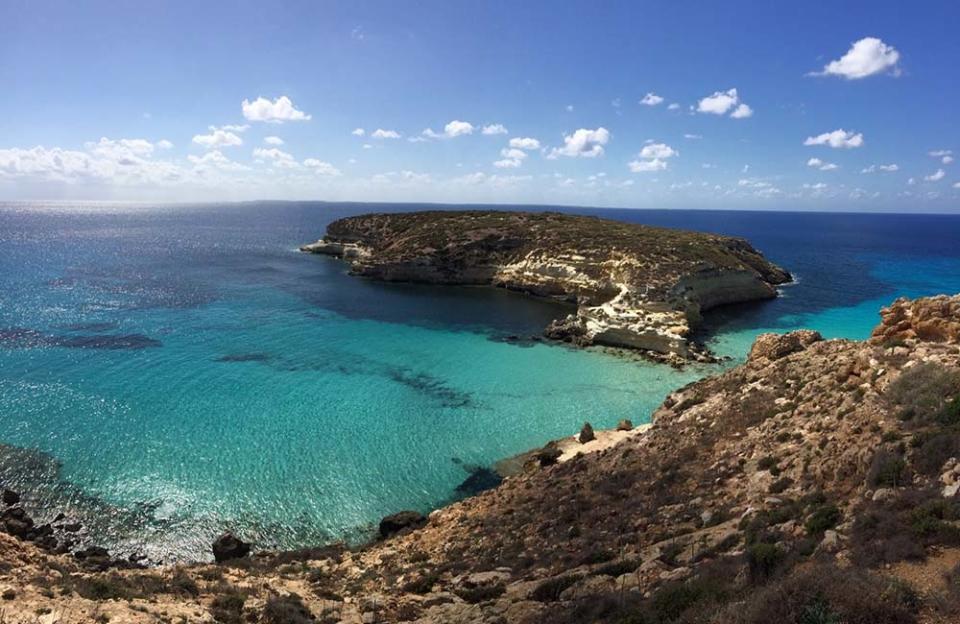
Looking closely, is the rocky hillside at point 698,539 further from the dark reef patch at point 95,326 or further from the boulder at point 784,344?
the dark reef patch at point 95,326

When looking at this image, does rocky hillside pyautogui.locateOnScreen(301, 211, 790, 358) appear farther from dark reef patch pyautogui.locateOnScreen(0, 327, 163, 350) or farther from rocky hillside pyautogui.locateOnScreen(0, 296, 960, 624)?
dark reef patch pyautogui.locateOnScreen(0, 327, 163, 350)

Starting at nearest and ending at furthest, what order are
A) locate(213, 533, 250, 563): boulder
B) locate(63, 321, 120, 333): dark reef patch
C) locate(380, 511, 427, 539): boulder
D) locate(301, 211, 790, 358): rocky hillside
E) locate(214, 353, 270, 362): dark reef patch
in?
locate(213, 533, 250, 563): boulder → locate(380, 511, 427, 539): boulder → locate(214, 353, 270, 362): dark reef patch → locate(63, 321, 120, 333): dark reef patch → locate(301, 211, 790, 358): rocky hillside

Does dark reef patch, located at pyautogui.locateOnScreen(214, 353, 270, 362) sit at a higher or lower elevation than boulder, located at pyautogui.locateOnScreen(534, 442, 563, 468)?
higher

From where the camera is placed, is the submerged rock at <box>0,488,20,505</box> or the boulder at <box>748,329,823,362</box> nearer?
the submerged rock at <box>0,488,20,505</box>

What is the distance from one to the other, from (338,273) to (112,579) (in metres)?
76.7

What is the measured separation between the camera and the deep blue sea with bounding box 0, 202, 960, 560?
80.3ft

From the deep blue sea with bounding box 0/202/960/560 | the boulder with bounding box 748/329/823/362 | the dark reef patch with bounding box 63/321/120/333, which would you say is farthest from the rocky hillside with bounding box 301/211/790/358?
the dark reef patch with bounding box 63/321/120/333

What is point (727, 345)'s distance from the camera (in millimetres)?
51094

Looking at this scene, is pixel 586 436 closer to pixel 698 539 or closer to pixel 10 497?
pixel 698 539

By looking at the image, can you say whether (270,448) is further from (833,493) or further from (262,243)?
(262,243)

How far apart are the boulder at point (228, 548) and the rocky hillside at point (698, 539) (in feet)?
0.46

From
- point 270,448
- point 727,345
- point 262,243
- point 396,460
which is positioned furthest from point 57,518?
point 262,243

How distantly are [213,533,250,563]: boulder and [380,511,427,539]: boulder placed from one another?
5278mm

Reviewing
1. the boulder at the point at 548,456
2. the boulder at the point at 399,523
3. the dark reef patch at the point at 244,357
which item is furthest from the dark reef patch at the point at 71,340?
the boulder at the point at 548,456
